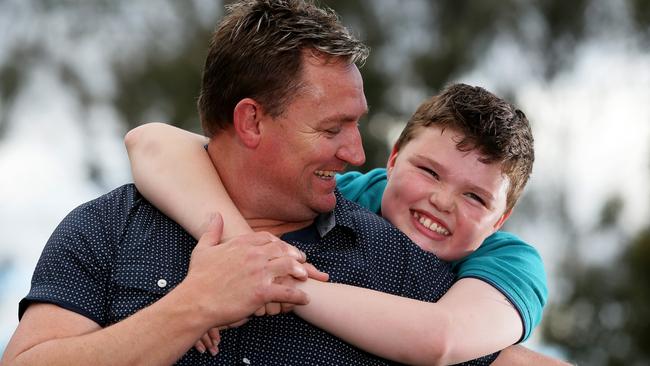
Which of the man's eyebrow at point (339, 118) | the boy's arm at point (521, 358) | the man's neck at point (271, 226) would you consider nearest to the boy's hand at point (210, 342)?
the man's neck at point (271, 226)

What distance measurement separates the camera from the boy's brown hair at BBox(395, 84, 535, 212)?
116 inches

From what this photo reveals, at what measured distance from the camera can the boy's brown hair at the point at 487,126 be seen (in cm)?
296

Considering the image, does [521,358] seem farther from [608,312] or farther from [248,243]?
[608,312]

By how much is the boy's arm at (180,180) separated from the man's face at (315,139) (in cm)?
18

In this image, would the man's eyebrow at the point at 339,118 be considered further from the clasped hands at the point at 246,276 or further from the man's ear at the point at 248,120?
the clasped hands at the point at 246,276

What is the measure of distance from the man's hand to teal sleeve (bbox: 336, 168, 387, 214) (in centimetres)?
80

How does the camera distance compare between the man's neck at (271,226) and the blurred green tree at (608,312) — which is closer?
the man's neck at (271,226)

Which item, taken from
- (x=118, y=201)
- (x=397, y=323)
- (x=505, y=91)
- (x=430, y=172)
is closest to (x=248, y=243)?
(x=397, y=323)

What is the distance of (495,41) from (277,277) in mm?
11503

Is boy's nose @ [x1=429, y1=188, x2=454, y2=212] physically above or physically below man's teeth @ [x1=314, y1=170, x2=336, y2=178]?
below

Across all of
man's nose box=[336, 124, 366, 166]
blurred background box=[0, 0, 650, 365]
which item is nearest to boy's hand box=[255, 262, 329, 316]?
man's nose box=[336, 124, 366, 166]

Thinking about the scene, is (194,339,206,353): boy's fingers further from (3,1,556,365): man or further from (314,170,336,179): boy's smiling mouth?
(314,170,336,179): boy's smiling mouth

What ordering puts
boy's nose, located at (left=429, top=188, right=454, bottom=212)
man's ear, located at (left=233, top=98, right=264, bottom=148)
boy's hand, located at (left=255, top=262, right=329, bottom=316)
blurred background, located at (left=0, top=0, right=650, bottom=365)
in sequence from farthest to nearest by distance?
blurred background, located at (left=0, top=0, right=650, bottom=365)
boy's nose, located at (left=429, top=188, right=454, bottom=212)
man's ear, located at (left=233, top=98, right=264, bottom=148)
boy's hand, located at (left=255, top=262, right=329, bottom=316)

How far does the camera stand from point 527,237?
1268cm
